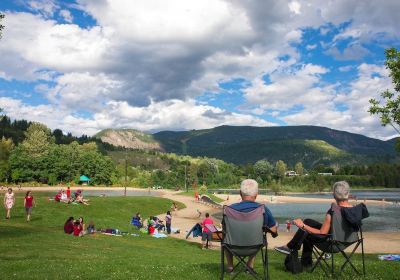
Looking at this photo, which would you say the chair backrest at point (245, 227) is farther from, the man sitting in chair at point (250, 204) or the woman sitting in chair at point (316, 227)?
the woman sitting in chair at point (316, 227)

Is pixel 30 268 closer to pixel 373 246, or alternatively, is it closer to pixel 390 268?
pixel 390 268

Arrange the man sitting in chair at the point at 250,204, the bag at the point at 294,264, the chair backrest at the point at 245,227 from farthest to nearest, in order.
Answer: the bag at the point at 294,264 < the man sitting in chair at the point at 250,204 < the chair backrest at the point at 245,227

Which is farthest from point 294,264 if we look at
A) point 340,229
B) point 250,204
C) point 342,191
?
point 250,204

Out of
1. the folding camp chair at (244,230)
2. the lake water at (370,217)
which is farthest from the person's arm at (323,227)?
the lake water at (370,217)

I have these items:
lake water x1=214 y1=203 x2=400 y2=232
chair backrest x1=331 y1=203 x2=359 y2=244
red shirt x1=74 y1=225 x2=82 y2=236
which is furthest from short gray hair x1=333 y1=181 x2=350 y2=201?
lake water x1=214 y1=203 x2=400 y2=232

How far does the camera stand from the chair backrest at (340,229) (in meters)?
8.25

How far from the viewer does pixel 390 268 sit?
995cm

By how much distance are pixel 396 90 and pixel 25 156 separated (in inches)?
4843

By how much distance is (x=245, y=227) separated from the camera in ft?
24.8

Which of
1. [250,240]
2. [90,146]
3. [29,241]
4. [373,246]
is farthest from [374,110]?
[90,146]

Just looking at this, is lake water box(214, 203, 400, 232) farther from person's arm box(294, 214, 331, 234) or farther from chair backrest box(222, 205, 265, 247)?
chair backrest box(222, 205, 265, 247)

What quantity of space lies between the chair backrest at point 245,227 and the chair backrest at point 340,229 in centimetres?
182

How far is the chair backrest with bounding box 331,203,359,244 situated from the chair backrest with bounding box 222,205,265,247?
5.98ft

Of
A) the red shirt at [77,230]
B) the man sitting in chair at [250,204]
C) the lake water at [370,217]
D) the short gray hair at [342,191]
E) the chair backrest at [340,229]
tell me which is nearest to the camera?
the man sitting in chair at [250,204]
